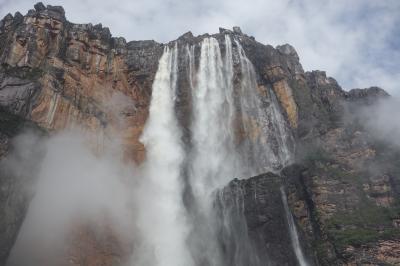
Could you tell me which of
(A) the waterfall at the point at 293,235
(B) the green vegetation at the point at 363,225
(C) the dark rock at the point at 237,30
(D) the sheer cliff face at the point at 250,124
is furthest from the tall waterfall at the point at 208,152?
(B) the green vegetation at the point at 363,225

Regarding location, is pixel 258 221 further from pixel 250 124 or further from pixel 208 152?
pixel 250 124

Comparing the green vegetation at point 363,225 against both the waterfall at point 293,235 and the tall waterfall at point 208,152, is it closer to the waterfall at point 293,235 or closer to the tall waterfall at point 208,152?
the waterfall at point 293,235

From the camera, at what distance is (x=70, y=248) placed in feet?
105

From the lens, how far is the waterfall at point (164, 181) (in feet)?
117

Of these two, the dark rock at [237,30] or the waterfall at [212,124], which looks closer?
the waterfall at [212,124]

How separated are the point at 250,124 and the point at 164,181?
36.0 feet

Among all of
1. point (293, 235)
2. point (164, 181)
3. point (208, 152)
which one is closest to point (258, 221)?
point (293, 235)

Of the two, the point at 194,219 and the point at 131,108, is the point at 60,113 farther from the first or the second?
the point at 194,219

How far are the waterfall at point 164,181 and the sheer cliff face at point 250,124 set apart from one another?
2.96ft

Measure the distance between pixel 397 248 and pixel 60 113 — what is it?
3093cm

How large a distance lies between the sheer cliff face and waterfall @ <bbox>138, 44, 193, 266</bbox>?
35.5 inches

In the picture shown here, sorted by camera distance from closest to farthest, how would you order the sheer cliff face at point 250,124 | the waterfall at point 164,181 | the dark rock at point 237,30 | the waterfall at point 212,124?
the sheer cliff face at point 250,124
the waterfall at point 164,181
the waterfall at point 212,124
the dark rock at point 237,30

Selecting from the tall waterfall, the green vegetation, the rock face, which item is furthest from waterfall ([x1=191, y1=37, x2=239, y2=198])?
the green vegetation

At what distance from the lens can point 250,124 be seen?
4375cm
